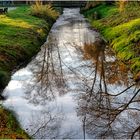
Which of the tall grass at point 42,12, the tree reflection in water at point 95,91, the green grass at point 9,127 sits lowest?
the tall grass at point 42,12

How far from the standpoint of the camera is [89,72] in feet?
110

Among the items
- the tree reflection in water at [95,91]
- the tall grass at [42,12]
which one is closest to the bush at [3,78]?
the tree reflection in water at [95,91]

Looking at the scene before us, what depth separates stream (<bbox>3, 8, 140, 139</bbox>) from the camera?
21.8 metres

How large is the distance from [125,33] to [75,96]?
19375 millimetres

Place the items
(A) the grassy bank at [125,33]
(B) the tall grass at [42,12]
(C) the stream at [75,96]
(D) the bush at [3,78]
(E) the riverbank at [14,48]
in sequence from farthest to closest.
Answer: (B) the tall grass at [42,12], (A) the grassy bank at [125,33], (D) the bush at [3,78], (C) the stream at [75,96], (E) the riverbank at [14,48]

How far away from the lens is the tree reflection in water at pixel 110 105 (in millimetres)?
21500

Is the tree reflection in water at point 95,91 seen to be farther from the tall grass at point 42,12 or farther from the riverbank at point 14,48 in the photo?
the tall grass at point 42,12

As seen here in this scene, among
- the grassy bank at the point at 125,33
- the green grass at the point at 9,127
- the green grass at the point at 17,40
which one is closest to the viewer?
the green grass at the point at 9,127

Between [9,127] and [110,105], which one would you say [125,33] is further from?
[9,127]

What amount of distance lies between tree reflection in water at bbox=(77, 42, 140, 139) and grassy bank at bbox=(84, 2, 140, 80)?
57.1 inches

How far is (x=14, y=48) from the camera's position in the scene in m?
37.8

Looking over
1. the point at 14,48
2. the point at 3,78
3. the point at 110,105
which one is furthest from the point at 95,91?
the point at 14,48

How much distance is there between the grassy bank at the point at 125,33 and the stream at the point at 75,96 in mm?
911

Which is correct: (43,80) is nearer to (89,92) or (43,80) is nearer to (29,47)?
(89,92)
